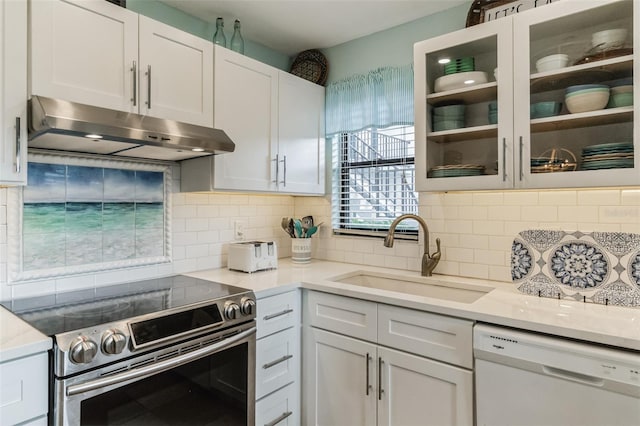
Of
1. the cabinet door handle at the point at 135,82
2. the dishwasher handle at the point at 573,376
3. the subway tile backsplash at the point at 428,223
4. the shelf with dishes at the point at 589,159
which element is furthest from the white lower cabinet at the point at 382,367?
the cabinet door handle at the point at 135,82

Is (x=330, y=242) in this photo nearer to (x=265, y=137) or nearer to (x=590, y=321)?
(x=265, y=137)

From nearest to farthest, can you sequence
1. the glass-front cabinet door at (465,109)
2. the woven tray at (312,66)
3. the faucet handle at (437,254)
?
the glass-front cabinet door at (465,109)
the faucet handle at (437,254)
the woven tray at (312,66)

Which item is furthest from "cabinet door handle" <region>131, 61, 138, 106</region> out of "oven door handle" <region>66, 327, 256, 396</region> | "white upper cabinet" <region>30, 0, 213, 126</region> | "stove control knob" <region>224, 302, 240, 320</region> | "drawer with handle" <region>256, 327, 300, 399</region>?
"drawer with handle" <region>256, 327, 300, 399</region>

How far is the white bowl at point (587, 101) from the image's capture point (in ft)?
5.23

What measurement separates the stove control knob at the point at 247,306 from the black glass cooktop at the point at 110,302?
0.06 metres

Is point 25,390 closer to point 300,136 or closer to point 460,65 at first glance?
point 300,136

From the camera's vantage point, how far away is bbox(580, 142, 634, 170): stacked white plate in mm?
1519

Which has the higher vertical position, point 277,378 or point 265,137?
point 265,137

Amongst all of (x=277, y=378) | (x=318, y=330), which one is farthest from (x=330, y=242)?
(x=277, y=378)

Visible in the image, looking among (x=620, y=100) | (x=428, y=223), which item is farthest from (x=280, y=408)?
(x=620, y=100)

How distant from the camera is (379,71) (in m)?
2.54

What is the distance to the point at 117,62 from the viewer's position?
1.67 metres

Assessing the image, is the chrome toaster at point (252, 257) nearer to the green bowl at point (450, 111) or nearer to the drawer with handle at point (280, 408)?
the drawer with handle at point (280, 408)

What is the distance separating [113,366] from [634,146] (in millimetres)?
2100
